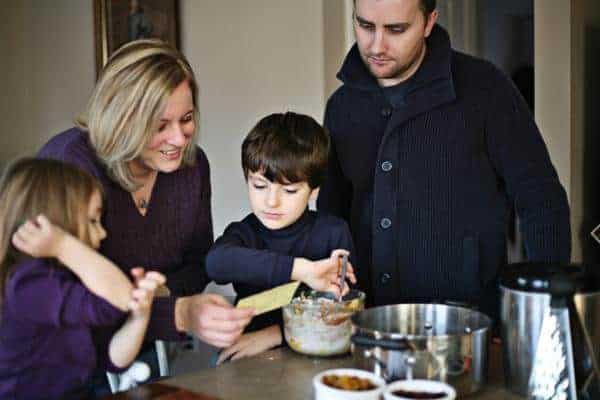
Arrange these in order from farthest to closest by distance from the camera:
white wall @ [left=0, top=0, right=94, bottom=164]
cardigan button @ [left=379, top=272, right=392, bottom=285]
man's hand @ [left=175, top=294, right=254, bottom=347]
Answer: white wall @ [left=0, top=0, right=94, bottom=164] < cardigan button @ [left=379, top=272, right=392, bottom=285] < man's hand @ [left=175, top=294, right=254, bottom=347]

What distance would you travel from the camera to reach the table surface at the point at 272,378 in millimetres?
1372

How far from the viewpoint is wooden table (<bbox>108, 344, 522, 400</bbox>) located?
1371mm

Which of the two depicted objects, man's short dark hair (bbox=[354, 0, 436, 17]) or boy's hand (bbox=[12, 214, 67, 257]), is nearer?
boy's hand (bbox=[12, 214, 67, 257])

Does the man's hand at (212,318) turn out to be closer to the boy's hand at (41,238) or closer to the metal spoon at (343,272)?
the metal spoon at (343,272)

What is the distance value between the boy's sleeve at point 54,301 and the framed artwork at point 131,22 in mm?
2670

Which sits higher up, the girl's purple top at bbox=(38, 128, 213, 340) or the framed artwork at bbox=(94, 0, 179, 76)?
the framed artwork at bbox=(94, 0, 179, 76)

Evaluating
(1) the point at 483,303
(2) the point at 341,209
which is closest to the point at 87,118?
(2) the point at 341,209

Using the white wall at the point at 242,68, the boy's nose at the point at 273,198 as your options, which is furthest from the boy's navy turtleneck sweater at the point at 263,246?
the white wall at the point at 242,68

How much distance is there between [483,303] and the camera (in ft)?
6.56

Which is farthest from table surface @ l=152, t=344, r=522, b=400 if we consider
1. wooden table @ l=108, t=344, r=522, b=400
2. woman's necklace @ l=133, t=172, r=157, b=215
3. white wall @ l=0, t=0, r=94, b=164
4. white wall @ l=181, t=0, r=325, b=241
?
white wall @ l=0, t=0, r=94, b=164

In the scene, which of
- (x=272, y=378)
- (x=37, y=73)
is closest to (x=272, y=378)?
(x=272, y=378)

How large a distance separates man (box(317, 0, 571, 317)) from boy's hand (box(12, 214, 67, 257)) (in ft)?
2.95

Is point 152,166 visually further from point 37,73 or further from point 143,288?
point 37,73

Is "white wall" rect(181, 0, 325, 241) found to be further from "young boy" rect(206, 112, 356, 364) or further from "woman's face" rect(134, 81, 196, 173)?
"woman's face" rect(134, 81, 196, 173)
